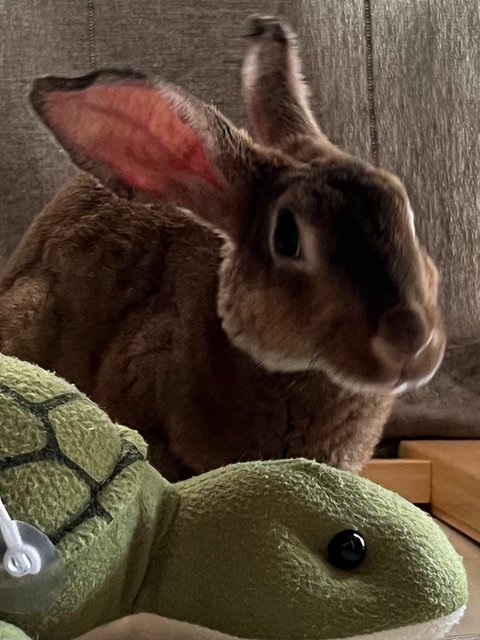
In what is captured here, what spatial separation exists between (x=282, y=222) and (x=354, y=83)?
60cm

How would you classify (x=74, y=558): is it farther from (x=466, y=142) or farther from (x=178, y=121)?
(x=466, y=142)

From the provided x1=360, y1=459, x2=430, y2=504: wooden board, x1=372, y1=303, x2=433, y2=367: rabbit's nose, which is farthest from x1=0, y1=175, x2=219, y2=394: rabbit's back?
x1=360, y1=459, x2=430, y2=504: wooden board

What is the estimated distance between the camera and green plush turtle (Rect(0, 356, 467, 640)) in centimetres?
42

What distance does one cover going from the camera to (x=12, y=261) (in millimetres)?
939

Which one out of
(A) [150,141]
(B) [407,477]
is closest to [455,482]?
(B) [407,477]

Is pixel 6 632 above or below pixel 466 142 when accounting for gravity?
above

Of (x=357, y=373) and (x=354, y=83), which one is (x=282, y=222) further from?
(x=354, y=83)

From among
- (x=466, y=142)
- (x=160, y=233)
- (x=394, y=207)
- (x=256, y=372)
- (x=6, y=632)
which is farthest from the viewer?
(x=466, y=142)

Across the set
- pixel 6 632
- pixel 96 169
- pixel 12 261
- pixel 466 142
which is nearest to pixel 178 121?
pixel 96 169

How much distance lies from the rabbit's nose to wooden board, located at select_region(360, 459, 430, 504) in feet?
1.58

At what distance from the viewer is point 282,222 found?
0.69 meters

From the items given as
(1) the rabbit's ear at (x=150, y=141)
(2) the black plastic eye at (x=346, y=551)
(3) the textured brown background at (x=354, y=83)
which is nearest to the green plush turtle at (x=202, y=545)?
(2) the black plastic eye at (x=346, y=551)

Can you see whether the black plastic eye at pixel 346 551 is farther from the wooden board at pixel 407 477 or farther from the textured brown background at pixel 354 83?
the textured brown background at pixel 354 83

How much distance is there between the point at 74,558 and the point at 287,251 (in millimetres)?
331
